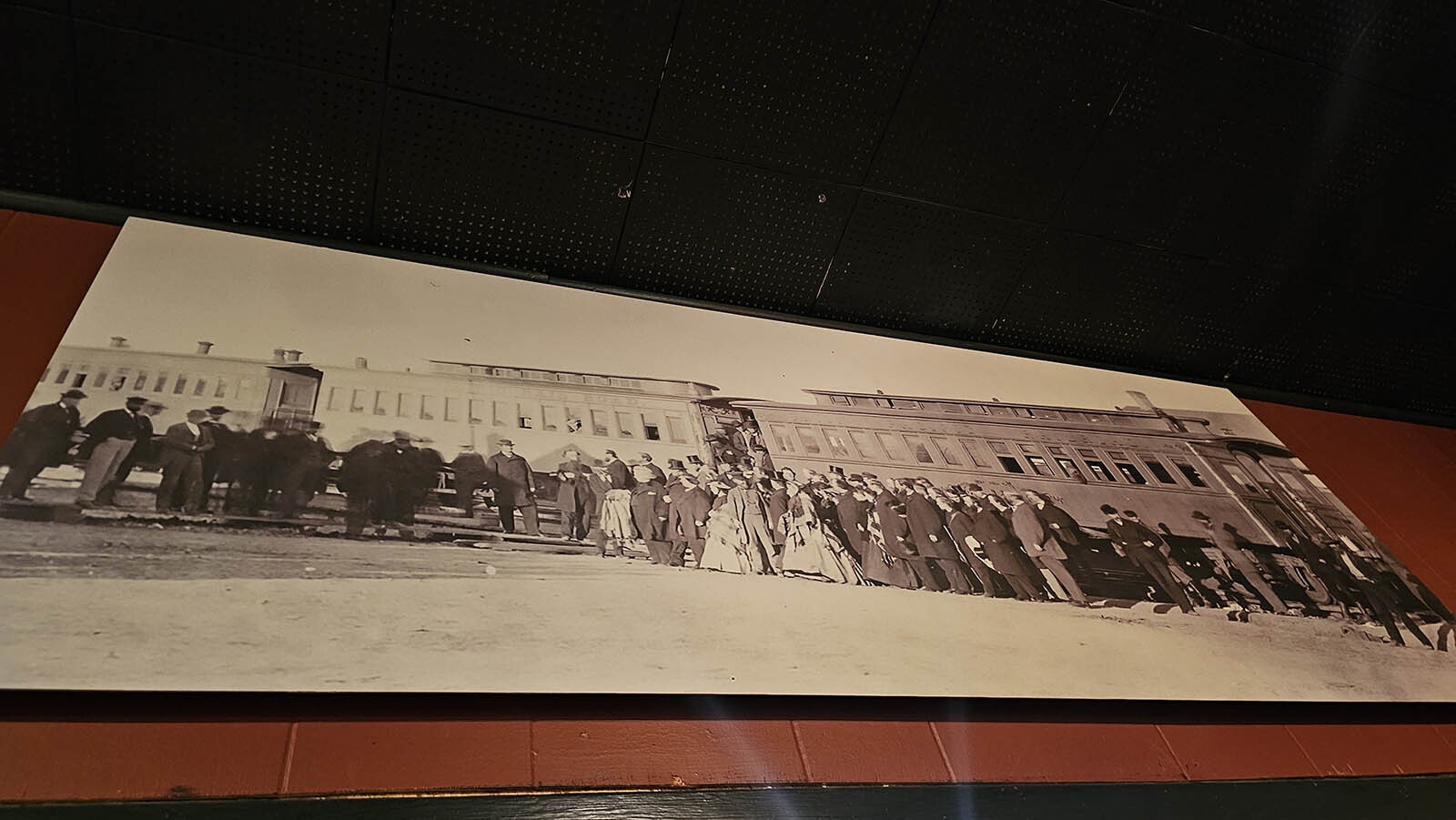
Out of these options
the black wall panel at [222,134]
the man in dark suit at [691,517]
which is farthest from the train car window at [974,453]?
the black wall panel at [222,134]

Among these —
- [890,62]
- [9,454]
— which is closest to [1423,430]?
[890,62]

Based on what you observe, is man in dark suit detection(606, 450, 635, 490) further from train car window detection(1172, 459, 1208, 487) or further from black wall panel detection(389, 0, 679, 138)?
train car window detection(1172, 459, 1208, 487)

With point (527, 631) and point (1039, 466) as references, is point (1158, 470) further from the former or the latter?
point (527, 631)

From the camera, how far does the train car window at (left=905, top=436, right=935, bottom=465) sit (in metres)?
2.41

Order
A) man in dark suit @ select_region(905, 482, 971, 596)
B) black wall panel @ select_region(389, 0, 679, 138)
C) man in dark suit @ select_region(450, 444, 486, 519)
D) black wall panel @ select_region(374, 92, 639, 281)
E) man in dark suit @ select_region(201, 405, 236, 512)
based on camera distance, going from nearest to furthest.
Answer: man in dark suit @ select_region(201, 405, 236, 512), man in dark suit @ select_region(450, 444, 486, 519), man in dark suit @ select_region(905, 482, 971, 596), black wall panel @ select_region(389, 0, 679, 138), black wall panel @ select_region(374, 92, 639, 281)

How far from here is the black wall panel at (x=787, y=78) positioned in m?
2.50

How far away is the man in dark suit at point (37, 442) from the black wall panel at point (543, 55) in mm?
1074

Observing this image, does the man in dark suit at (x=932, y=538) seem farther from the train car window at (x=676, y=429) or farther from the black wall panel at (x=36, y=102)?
the black wall panel at (x=36, y=102)

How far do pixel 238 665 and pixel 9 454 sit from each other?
57 cm

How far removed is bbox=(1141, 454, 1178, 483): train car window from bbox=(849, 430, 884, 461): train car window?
854mm

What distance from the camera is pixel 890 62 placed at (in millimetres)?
2633

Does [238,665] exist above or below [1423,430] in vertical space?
below

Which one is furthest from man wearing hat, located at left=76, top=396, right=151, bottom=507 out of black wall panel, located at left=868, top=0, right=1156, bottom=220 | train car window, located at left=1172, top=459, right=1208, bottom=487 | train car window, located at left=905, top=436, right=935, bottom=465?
train car window, located at left=1172, top=459, right=1208, bottom=487

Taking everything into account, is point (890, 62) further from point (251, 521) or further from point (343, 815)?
point (343, 815)
